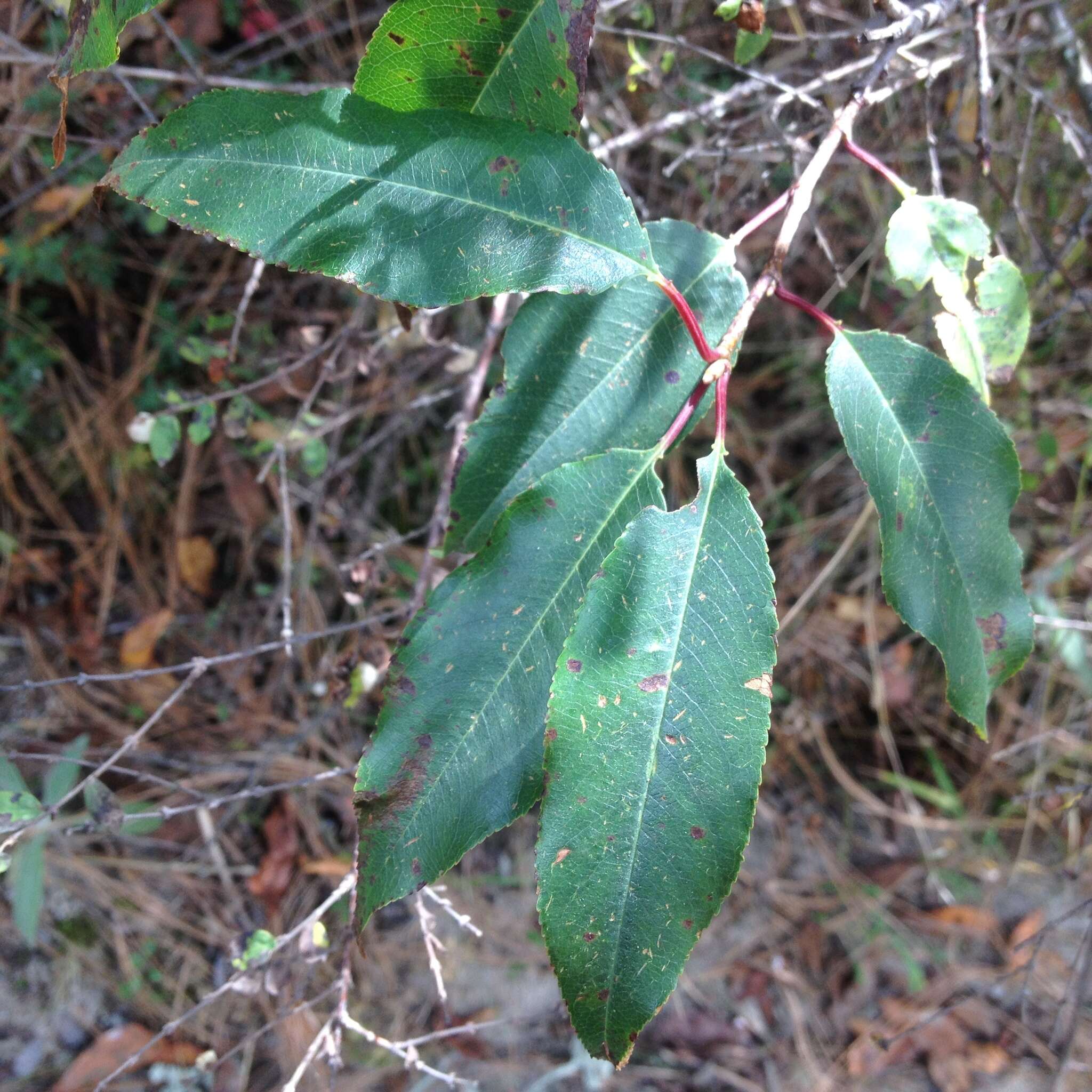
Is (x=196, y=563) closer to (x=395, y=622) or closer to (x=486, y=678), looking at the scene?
(x=395, y=622)

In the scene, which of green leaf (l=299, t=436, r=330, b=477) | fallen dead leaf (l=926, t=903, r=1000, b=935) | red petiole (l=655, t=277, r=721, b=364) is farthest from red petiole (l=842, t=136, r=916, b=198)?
fallen dead leaf (l=926, t=903, r=1000, b=935)

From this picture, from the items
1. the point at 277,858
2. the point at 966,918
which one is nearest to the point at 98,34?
the point at 277,858

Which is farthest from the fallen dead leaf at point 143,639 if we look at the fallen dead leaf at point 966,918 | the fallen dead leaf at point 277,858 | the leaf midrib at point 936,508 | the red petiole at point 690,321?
the fallen dead leaf at point 966,918

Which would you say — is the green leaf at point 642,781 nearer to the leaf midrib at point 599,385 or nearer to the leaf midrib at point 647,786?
the leaf midrib at point 647,786

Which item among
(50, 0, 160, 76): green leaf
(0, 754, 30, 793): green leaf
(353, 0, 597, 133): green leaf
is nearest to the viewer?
(50, 0, 160, 76): green leaf

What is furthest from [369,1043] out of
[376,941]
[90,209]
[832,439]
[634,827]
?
[90,209]

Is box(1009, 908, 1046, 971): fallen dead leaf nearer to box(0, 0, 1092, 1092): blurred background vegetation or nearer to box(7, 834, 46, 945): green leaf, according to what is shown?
box(0, 0, 1092, 1092): blurred background vegetation
